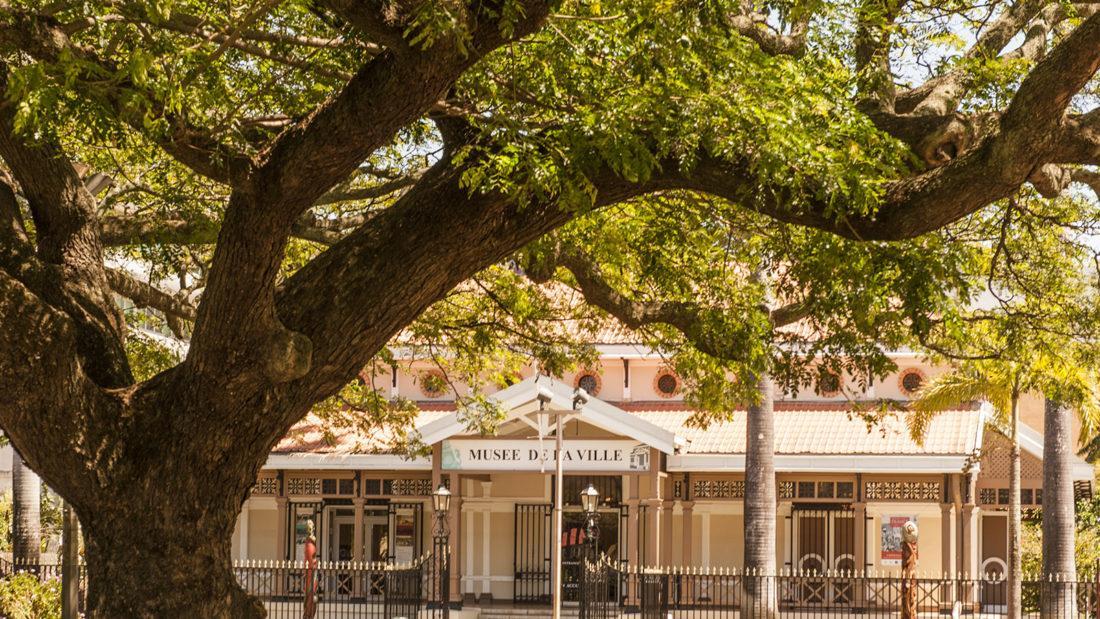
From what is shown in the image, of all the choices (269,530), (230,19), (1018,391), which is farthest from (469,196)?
(269,530)

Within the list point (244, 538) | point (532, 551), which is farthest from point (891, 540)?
point (244, 538)

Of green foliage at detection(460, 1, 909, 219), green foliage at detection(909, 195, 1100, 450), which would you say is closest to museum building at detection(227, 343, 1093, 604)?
green foliage at detection(909, 195, 1100, 450)

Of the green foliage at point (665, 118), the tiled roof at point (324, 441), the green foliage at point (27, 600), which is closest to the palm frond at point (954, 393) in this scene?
the tiled roof at point (324, 441)

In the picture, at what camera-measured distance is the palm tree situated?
21.7 m

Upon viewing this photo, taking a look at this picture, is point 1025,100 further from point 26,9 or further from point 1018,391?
Result: point 1018,391

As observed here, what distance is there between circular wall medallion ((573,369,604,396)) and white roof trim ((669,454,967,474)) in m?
3.75

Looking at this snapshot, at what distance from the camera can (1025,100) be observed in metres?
7.31

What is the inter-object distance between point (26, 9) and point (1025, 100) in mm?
5583

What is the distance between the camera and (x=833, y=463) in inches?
Answer: 1037

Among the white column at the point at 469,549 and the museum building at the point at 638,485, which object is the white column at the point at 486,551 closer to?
the museum building at the point at 638,485

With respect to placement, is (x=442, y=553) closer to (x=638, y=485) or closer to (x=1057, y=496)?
(x=638, y=485)

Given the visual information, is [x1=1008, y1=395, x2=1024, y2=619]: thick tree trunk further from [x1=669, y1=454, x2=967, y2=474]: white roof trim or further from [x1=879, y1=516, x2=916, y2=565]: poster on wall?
[x1=879, y1=516, x2=916, y2=565]: poster on wall

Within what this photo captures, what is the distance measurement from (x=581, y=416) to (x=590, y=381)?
411 centimetres

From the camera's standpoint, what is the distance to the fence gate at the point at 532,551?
28.6 metres
